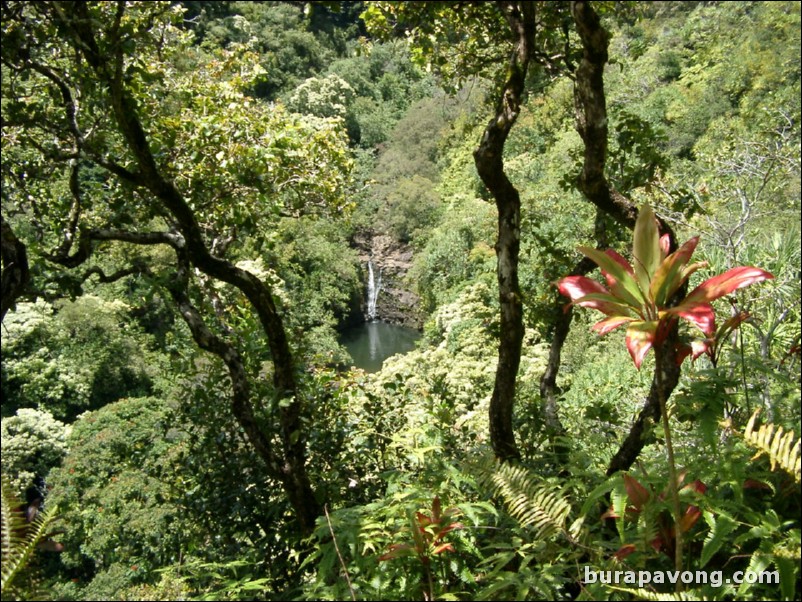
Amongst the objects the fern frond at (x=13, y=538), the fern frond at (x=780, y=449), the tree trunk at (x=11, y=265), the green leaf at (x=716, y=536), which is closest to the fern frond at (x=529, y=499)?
the green leaf at (x=716, y=536)

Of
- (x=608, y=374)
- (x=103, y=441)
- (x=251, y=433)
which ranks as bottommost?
(x=251, y=433)

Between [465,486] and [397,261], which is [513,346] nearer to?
[465,486]

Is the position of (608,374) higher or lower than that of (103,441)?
lower

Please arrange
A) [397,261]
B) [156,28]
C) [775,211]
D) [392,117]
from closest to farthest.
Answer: [156,28], [775,211], [397,261], [392,117]

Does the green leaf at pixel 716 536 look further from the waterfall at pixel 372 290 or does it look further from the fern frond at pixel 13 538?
the waterfall at pixel 372 290

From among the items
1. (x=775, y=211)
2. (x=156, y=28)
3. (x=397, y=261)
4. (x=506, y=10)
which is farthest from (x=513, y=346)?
(x=397, y=261)

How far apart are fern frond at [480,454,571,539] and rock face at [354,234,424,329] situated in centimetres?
1689

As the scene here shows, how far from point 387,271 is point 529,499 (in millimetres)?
18217

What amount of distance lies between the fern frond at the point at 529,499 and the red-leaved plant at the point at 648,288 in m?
0.61

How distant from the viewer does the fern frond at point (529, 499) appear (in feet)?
5.39

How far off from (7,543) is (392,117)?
26.5m

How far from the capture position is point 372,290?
1986 centimetres

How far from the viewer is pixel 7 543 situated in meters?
1.24

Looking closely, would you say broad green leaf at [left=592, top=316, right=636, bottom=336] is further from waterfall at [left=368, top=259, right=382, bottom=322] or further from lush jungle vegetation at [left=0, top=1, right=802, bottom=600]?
waterfall at [left=368, top=259, right=382, bottom=322]
